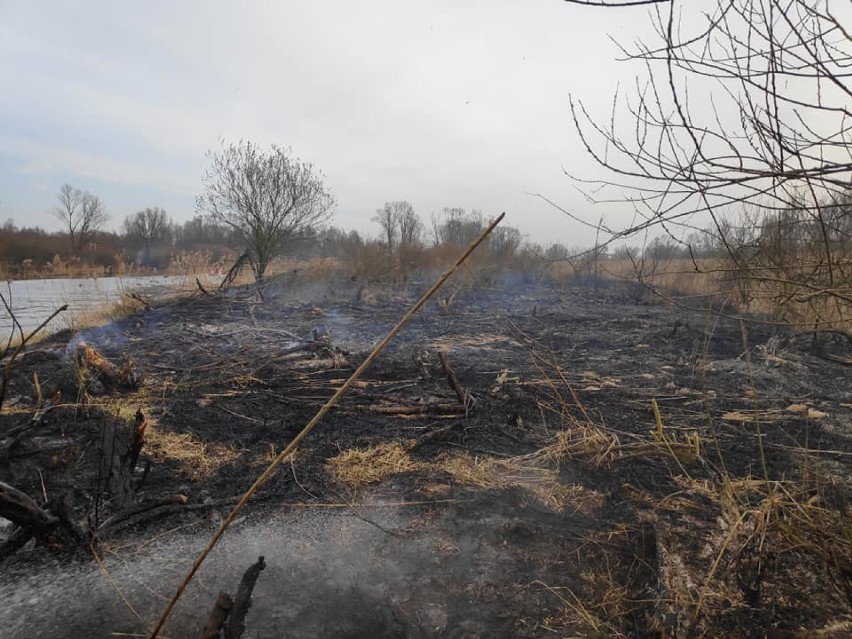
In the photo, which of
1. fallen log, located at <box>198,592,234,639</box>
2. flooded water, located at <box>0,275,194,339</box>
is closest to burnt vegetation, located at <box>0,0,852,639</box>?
fallen log, located at <box>198,592,234,639</box>

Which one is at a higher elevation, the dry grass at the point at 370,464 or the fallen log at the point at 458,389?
the fallen log at the point at 458,389

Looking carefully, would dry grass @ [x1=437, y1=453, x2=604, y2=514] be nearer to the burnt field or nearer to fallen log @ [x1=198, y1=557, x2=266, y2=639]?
the burnt field

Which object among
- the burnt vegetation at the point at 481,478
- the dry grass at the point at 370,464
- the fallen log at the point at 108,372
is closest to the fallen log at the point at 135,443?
the burnt vegetation at the point at 481,478

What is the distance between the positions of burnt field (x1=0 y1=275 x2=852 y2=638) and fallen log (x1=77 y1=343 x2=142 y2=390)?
0.03m

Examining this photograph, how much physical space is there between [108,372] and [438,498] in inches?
161

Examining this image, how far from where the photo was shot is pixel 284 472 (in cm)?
343

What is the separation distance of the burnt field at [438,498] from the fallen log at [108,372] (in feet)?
0.10

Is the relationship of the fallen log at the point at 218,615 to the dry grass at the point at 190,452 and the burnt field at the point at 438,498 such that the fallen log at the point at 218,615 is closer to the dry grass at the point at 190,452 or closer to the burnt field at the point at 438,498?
the burnt field at the point at 438,498

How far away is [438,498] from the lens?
10.1ft

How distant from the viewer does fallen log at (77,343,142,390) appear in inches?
195

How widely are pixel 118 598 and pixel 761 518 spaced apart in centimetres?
309

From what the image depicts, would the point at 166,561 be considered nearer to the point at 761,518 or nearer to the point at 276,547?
the point at 276,547

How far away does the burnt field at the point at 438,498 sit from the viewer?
2.08m

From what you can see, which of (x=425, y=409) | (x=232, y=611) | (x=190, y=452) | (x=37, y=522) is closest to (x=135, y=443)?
(x=37, y=522)
